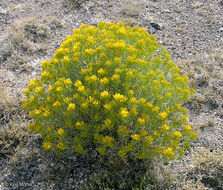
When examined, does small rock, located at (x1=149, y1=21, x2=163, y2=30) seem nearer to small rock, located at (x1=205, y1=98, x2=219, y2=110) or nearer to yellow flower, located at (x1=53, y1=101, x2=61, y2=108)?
small rock, located at (x1=205, y1=98, x2=219, y2=110)

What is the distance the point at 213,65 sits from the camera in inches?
181

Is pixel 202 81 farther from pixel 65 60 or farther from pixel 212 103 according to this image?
pixel 65 60

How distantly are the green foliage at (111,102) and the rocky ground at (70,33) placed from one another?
19.0 inches

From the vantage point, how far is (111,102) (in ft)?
7.54

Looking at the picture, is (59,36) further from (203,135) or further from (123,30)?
(203,135)

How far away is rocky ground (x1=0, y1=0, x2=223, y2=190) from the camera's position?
2.87 meters

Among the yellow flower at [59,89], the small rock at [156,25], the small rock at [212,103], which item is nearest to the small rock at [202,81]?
the small rock at [212,103]

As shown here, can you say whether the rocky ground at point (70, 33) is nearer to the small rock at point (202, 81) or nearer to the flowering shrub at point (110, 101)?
the small rock at point (202, 81)

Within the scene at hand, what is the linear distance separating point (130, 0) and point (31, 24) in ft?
10.1

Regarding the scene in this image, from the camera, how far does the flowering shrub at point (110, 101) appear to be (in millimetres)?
2332

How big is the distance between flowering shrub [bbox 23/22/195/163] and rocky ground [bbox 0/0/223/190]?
48 centimetres

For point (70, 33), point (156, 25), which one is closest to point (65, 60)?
point (70, 33)

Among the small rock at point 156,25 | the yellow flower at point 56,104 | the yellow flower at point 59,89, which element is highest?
the yellow flower at point 59,89

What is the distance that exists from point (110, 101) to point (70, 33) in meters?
3.75
